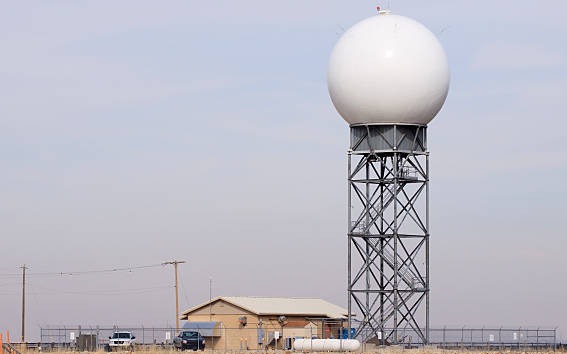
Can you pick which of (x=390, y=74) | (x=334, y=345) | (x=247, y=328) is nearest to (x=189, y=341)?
(x=247, y=328)

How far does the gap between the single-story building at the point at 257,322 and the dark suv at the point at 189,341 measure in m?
1.95

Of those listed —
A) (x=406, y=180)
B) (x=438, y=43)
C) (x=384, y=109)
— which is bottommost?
(x=406, y=180)

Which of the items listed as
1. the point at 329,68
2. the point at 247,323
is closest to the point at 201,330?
the point at 247,323

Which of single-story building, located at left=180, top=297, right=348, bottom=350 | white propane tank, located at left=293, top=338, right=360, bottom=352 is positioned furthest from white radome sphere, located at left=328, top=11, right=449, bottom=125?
single-story building, located at left=180, top=297, right=348, bottom=350

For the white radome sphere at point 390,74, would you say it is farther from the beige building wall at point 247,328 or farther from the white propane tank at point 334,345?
the beige building wall at point 247,328

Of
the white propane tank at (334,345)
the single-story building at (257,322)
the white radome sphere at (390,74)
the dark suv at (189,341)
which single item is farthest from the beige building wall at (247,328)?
the white radome sphere at (390,74)

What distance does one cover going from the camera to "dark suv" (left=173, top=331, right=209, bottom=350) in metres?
72.7

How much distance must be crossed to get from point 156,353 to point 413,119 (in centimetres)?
2048

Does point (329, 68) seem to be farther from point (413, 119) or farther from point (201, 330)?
point (201, 330)

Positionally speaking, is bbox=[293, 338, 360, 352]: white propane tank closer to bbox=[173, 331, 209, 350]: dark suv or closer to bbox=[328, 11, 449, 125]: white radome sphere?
bbox=[173, 331, 209, 350]: dark suv

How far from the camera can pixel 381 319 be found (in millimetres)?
65312

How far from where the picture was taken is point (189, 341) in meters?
73.6

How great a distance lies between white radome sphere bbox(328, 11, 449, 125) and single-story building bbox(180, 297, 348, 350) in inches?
686

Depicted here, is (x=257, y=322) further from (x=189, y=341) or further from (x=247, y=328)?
(x=189, y=341)
